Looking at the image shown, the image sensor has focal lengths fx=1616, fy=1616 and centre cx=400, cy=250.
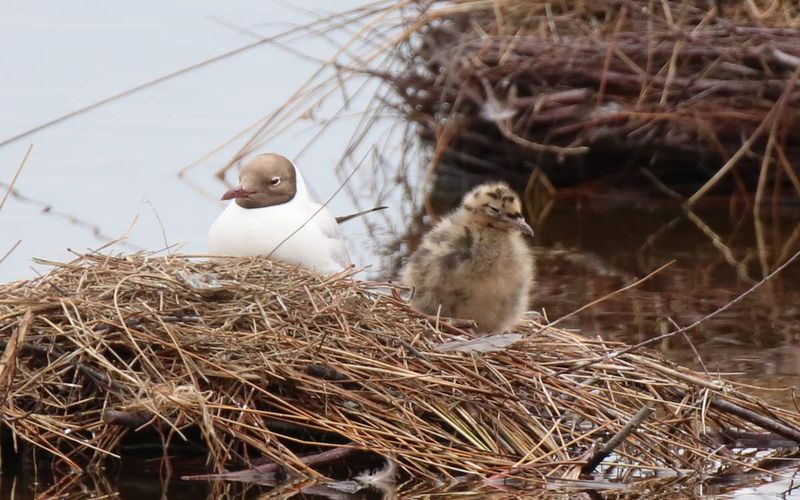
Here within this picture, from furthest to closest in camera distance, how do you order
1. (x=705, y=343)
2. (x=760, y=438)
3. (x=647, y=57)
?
(x=647, y=57)
(x=705, y=343)
(x=760, y=438)

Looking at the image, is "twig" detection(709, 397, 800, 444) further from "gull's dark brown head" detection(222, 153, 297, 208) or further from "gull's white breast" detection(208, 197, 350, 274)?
"gull's dark brown head" detection(222, 153, 297, 208)

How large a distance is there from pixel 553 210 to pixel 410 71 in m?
1.34

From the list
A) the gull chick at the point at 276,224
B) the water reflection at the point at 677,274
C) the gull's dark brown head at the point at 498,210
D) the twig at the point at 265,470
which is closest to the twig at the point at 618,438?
the twig at the point at 265,470

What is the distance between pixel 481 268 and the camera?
6008 millimetres

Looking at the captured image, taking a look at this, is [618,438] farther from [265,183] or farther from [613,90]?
[613,90]

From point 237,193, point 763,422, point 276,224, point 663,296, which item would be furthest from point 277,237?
point 663,296

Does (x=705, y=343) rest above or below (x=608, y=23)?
below

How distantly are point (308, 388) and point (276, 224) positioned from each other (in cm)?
115

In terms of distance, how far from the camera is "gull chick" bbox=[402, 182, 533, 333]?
237 inches

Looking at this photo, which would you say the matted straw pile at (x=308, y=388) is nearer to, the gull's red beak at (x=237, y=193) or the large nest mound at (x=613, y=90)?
the gull's red beak at (x=237, y=193)

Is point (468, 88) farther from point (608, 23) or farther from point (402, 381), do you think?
point (402, 381)

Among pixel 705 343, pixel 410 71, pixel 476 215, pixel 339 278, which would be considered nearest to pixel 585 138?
pixel 410 71

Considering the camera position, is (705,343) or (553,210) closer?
(705,343)

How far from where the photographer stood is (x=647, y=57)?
1007cm
